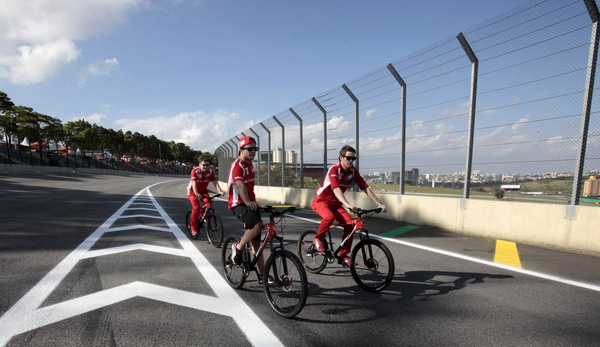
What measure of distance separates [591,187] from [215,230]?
652 cm

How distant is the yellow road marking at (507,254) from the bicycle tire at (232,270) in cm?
372

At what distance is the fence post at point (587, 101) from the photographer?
5426 mm

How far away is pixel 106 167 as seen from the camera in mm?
82812

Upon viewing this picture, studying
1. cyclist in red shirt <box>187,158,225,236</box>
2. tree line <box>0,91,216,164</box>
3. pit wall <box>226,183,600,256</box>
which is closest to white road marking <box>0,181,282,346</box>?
cyclist in red shirt <box>187,158,225,236</box>

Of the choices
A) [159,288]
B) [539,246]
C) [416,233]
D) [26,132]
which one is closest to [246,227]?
[159,288]

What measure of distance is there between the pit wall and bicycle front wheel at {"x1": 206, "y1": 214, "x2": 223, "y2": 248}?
16.1ft

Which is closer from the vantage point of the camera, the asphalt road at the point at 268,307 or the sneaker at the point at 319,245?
the asphalt road at the point at 268,307

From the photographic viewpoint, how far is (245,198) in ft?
10.9

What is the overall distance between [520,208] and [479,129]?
1847 millimetres

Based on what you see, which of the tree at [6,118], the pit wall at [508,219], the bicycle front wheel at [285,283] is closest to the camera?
the bicycle front wheel at [285,283]

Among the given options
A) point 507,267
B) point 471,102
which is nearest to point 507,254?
point 507,267

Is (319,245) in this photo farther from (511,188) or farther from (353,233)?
(511,188)

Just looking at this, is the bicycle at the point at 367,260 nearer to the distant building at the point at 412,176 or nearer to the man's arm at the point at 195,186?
the man's arm at the point at 195,186

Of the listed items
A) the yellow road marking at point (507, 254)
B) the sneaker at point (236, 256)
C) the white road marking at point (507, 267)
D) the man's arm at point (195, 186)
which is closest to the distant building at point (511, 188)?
the yellow road marking at point (507, 254)
